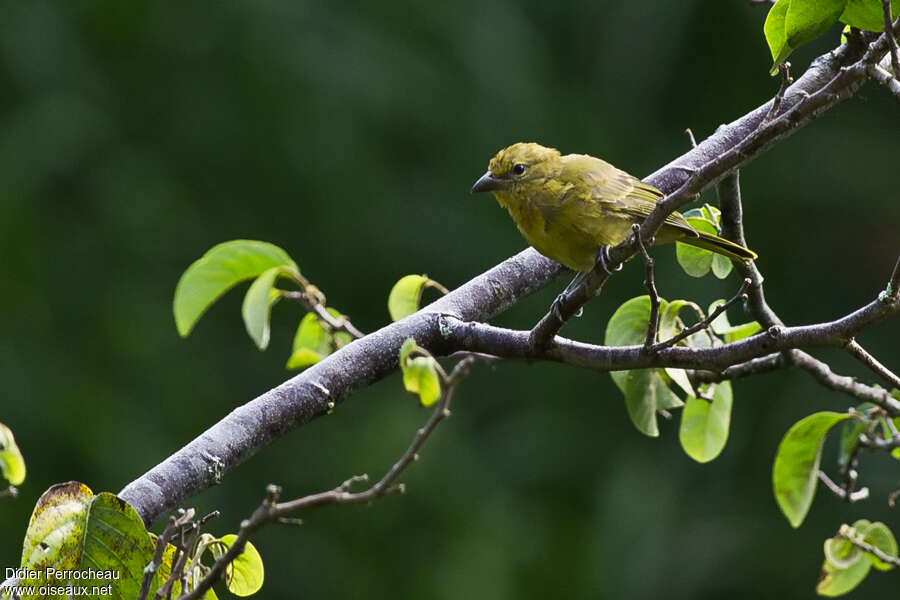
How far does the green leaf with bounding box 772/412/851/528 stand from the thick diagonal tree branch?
27 centimetres

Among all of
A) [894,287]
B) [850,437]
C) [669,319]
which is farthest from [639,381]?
[894,287]

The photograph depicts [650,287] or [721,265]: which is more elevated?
[650,287]

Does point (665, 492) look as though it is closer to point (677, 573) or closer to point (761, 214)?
point (677, 573)

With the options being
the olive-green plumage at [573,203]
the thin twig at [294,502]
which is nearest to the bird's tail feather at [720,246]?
the olive-green plumage at [573,203]

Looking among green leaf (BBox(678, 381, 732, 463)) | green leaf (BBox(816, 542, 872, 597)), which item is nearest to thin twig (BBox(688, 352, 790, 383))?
green leaf (BBox(678, 381, 732, 463))

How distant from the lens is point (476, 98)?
265 inches

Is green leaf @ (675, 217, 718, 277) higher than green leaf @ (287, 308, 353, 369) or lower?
lower

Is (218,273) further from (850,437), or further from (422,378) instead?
(850,437)

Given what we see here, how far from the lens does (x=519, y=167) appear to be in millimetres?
2852

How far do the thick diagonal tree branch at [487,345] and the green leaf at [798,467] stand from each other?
0.89 feet

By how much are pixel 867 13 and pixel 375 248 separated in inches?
198

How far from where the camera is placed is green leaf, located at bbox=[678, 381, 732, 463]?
231cm

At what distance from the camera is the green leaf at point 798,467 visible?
223 centimetres

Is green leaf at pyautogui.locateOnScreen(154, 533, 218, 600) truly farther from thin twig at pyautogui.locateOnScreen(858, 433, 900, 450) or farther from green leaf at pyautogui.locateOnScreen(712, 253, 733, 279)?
thin twig at pyautogui.locateOnScreen(858, 433, 900, 450)
